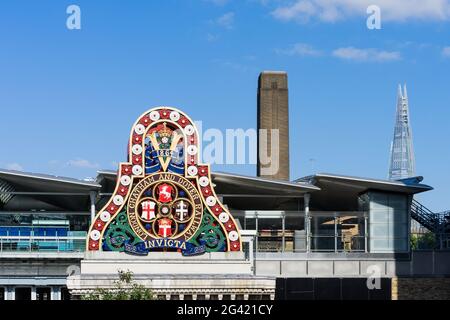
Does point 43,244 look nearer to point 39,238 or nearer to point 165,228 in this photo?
point 39,238

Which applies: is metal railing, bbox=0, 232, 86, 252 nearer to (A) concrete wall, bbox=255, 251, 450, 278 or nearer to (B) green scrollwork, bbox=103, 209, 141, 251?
(B) green scrollwork, bbox=103, 209, 141, 251

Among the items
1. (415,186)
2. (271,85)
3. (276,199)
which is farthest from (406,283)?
(271,85)

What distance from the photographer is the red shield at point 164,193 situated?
6600cm

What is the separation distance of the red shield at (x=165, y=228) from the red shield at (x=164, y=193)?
1352mm

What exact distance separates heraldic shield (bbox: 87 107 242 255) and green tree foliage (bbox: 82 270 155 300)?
4.69m

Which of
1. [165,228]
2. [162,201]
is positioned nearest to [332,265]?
[165,228]

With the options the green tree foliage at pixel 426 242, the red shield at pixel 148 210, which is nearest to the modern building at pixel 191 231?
the red shield at pixel 148 210

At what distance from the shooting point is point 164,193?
6606cm

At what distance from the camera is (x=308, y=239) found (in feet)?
261

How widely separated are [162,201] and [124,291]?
31.2ft

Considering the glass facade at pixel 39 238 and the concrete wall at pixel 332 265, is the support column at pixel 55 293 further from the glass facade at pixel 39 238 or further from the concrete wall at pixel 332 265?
the concrete wall at pixel 332 265

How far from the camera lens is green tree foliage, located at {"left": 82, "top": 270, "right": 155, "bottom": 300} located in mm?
56094

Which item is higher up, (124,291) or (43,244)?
(43,244)
